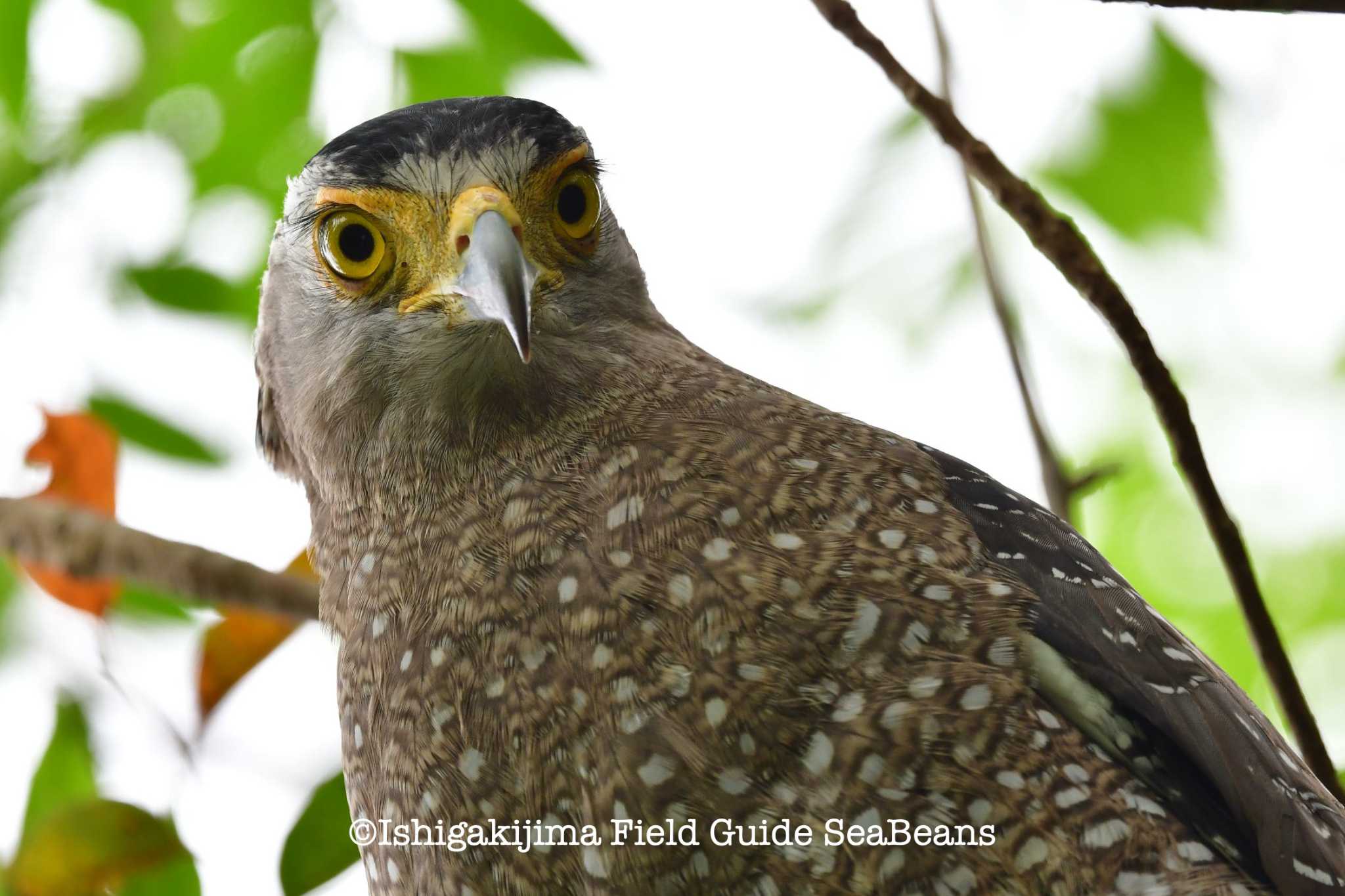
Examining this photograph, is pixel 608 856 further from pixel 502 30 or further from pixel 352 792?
pixel 502 30

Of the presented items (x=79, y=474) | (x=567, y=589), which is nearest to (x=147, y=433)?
(x=79, y=474)

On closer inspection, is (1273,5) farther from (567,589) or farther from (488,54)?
(488,54)

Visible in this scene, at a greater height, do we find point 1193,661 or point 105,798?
point 1193,661

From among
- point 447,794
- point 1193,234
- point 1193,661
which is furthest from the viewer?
point 1193,234

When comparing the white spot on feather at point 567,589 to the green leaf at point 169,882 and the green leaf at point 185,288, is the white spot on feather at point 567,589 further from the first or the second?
the green leaf at point 185,288

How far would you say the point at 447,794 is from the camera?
103 inches

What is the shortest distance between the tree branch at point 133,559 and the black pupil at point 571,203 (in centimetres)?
101

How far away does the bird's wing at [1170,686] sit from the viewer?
2.59 meters

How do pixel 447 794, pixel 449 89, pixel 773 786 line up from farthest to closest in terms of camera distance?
pixel 449 89, pixel 447 794, pixel 773 786

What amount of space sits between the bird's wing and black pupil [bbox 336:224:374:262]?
1.26m

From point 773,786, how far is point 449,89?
1.84 metres

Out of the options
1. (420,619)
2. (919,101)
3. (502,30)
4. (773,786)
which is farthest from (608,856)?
(502,30)

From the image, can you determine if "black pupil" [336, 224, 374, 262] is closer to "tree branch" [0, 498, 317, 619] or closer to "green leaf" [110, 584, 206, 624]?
"tree branch" [0, 498, 317, 619]

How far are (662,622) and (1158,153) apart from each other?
160 centimetres
